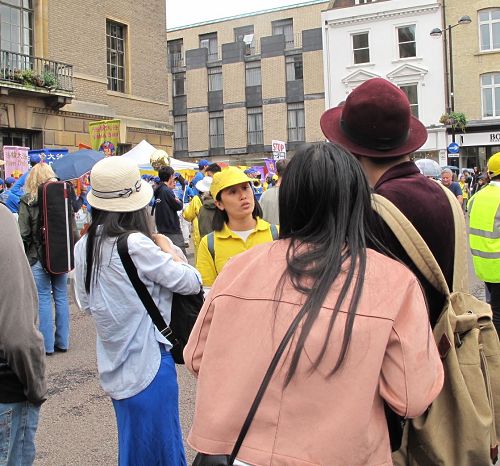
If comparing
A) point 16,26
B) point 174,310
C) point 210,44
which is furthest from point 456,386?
point 210,44

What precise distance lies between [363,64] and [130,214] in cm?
3317

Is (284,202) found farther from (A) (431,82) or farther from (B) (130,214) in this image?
(A) (431,82)

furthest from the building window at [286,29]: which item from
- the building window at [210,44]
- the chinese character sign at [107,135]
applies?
the chinese character sign at [107,135]

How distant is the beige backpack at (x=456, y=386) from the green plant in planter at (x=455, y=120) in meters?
29.0

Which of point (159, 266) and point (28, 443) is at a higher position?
point (159, 266)

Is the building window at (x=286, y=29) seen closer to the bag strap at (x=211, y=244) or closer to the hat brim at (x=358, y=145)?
the bag strap at (x=211, y=244)

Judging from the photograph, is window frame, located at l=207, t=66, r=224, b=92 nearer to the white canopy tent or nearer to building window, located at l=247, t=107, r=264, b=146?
building window, located at l=247, t=107, r=264, b=146

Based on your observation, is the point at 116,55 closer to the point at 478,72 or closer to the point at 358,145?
the point at 478,72

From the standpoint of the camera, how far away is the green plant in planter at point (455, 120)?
28.8 meters

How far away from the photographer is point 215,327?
1.55 meters

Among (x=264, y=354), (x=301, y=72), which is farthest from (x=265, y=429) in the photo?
(x=301, y=72)

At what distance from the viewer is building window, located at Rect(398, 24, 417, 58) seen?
32.7 meters

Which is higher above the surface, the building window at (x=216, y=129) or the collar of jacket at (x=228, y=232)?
the building window at (x=216, y=129)

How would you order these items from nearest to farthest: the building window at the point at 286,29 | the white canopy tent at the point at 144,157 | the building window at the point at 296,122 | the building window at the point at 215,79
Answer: the white canopy tent at the point at 144,157
the building window at the point at 296,122
the building window at the point at 286,29
the building window at the point at 215,79
